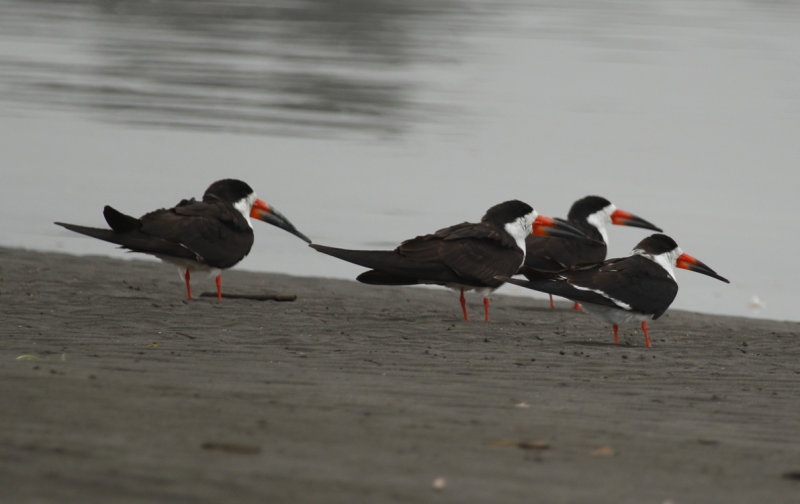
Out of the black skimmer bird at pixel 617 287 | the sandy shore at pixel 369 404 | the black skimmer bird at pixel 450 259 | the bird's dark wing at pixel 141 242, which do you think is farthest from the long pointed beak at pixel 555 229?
the bird's dark wing at pixel 141 242

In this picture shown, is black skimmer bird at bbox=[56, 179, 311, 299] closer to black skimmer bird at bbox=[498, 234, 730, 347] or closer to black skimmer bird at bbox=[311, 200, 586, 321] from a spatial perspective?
black skimmer bird at bbox=[311, 200, 586, 321]

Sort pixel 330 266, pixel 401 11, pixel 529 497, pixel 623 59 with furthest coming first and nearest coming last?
pixel 401 11 < pixel 623 59 < pixel 330 266 < pixel 529 497

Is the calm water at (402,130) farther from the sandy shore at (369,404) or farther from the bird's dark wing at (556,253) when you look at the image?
the sandy shore at (369,404)

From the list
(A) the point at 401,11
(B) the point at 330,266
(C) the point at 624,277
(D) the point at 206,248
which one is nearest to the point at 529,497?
(C) the point at 624,277

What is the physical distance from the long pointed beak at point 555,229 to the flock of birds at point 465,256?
12mm

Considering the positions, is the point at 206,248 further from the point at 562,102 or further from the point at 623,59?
the point at 623,59

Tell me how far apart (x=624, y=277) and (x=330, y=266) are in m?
4.72

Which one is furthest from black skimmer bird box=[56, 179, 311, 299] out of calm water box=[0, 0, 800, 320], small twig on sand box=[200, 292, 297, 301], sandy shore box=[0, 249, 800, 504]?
calm water box=[0, 0, 800, 320]

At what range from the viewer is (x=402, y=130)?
20.7 m

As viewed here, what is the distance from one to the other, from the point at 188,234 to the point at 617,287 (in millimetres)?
3242

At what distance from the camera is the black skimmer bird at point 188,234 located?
9.06m

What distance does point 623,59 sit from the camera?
3170 centimetres

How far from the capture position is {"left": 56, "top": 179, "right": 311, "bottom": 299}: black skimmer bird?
906 centimetres

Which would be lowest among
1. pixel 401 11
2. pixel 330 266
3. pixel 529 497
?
pixel 330 266
